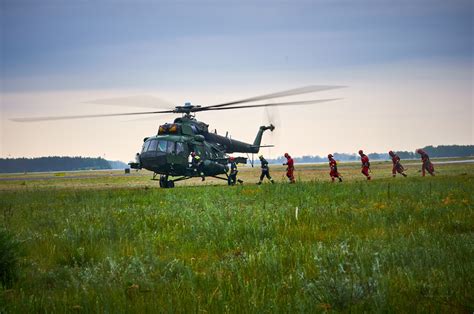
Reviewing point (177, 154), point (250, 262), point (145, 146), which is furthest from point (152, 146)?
point (250, 262)

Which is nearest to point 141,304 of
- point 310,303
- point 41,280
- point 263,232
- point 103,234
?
point 310,303

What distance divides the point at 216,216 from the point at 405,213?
3843mm

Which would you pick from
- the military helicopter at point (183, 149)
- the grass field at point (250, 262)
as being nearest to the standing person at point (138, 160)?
the military helicopter at point (183, 149)

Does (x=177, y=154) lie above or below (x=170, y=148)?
below

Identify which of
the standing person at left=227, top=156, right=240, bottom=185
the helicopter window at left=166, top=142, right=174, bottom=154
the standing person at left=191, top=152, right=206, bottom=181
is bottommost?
the standing person at left=227, top=156, right=240, bottom=185

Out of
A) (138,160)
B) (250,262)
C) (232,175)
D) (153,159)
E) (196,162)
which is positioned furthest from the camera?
(232,175)

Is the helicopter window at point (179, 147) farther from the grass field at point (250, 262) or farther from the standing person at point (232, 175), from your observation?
the grass field at point (250, 262)

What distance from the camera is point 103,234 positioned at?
27.8ft

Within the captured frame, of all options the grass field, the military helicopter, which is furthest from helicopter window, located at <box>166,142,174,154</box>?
the grass field

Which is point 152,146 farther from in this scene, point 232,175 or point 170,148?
point 232,175

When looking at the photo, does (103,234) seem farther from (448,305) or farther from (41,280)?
(448,305)

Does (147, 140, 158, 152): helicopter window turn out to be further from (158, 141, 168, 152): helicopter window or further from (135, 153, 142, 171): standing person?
(135, 153, 142, 171): standing person

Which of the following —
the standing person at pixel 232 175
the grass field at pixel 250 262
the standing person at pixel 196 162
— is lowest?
the grass field at pixel 250 262

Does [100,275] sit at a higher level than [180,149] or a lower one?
lower
